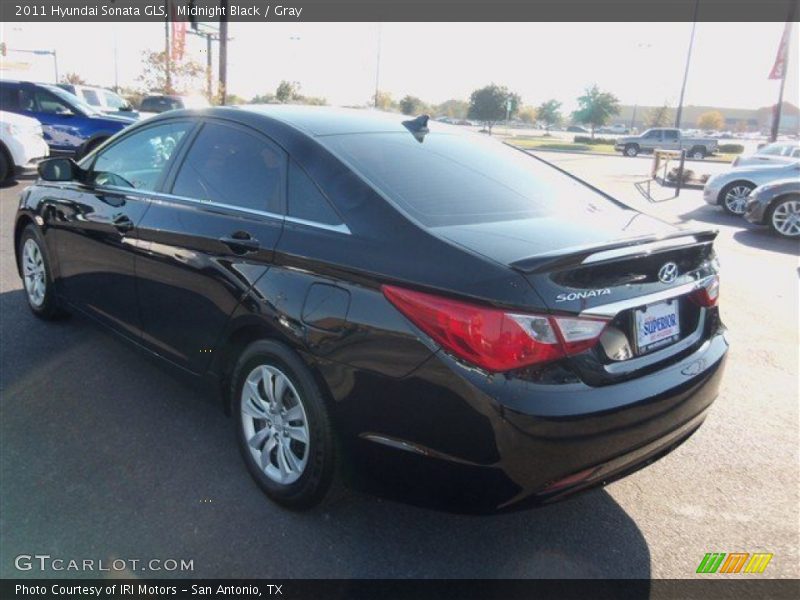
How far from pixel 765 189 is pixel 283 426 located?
1064 centimetres

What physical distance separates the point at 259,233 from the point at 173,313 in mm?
863

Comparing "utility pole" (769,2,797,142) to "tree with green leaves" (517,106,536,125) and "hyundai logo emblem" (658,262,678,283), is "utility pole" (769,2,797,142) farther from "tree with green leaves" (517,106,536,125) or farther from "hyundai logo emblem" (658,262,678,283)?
"tree with green leaves" (517,106,536,125)

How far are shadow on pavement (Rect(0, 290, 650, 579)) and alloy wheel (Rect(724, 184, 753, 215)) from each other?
12043 mm

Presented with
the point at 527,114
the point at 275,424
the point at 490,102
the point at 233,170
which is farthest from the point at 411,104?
the point at 275,424

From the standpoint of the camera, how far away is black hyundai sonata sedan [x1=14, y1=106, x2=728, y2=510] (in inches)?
86.1

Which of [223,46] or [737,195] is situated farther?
[223,46]

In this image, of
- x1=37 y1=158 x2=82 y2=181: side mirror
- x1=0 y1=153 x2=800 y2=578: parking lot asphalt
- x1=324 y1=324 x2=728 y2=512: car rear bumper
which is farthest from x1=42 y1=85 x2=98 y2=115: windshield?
x1=324 y1=324 x2=728 y2=512: car rear bumper

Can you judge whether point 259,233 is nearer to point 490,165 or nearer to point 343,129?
point 343,129

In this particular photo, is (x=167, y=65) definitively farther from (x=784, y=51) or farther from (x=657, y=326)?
(x=657, y=326)

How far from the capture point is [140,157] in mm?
4035

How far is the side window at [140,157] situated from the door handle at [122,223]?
0.20 meters

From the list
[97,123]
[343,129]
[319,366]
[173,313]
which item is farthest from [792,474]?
[97,123]

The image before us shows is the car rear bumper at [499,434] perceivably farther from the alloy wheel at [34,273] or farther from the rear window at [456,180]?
the alloy wheel at [34,273]

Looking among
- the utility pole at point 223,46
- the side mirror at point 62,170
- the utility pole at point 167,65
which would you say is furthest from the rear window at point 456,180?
the utility pole at point 167,65
